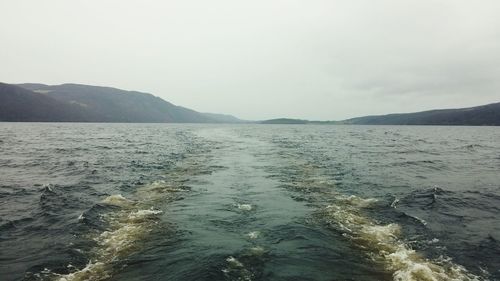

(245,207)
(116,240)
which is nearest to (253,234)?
(245,207)

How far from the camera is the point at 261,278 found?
10.5 meters

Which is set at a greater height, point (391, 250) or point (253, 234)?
point (253, 234)

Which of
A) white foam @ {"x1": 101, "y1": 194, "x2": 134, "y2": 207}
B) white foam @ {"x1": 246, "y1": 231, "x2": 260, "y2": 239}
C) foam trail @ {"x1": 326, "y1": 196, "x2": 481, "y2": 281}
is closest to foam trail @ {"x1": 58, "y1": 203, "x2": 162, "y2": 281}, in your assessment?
white foam @ {"x1": 101, "y1": 194, "x2": 134, "y2": 207}

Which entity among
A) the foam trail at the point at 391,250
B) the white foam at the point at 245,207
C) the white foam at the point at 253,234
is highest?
the white foam at the point at 253,234

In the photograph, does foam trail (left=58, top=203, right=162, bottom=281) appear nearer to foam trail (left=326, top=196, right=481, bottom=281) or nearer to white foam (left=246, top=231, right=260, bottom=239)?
white foam (left=246, top=231, right=260, bottom=239)

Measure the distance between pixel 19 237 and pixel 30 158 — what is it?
103 feet

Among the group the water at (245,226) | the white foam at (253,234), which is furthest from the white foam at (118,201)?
the white foam at (253,234)

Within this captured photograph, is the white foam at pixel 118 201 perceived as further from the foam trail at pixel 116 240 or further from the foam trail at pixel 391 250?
the foam trail at pixel 391 250

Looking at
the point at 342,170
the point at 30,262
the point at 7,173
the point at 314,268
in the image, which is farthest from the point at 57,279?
the point at 342,170

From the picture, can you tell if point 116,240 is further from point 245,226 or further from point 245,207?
point 245,207

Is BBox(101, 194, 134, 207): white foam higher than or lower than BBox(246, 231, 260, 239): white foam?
lower

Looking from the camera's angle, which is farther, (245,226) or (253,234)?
(245,226)

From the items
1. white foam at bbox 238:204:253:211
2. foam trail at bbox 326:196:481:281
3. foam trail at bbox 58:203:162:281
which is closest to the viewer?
foam trail at bbox 58:203:162:281

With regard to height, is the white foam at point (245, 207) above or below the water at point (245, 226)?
above
